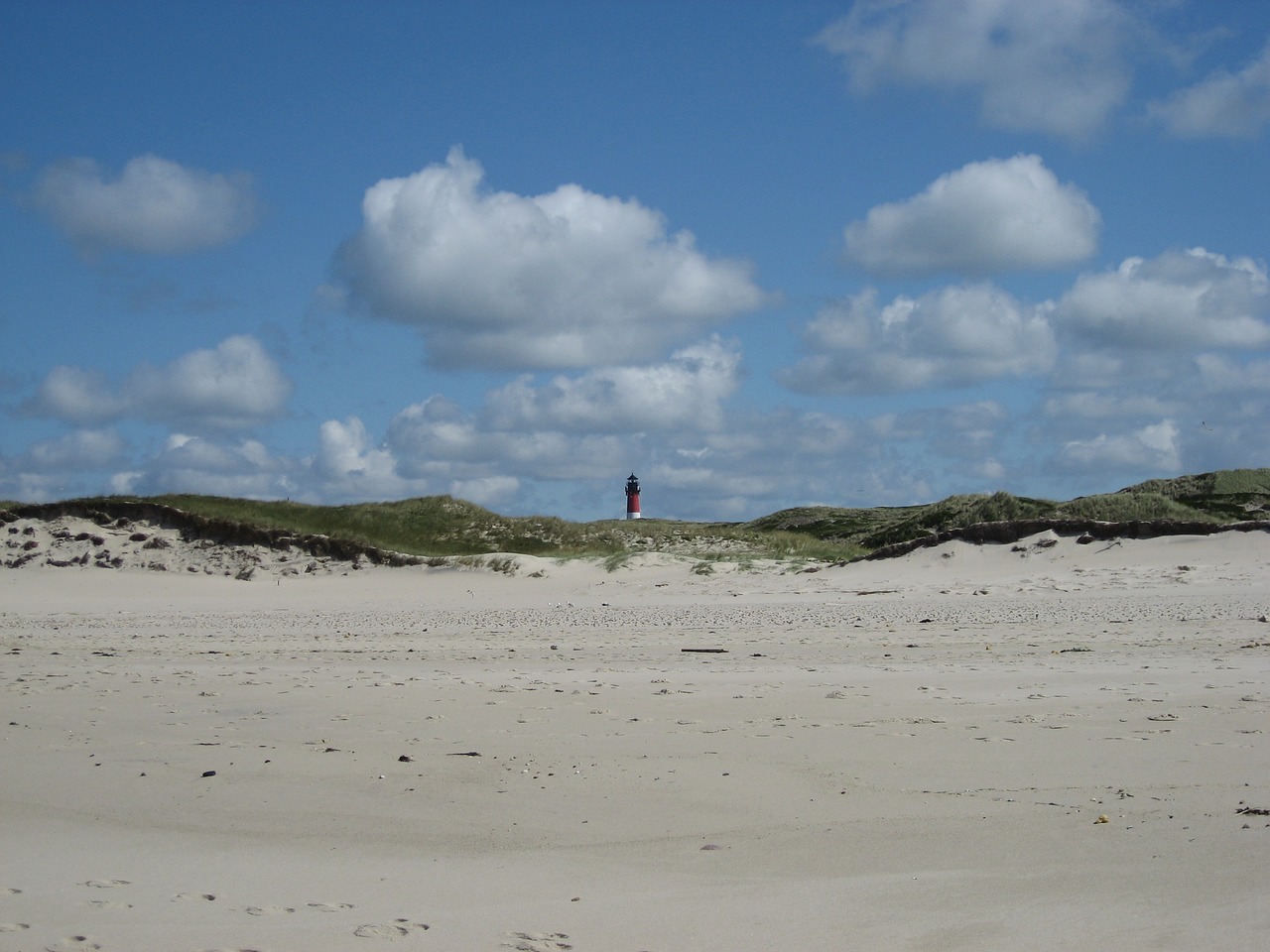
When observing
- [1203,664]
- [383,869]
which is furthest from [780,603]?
[383,869]

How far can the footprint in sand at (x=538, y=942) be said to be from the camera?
3.85 metres

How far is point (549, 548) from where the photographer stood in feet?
93.0

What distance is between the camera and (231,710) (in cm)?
855

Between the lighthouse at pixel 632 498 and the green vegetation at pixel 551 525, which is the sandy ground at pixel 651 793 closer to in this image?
the green vegetation at pixel 551 525

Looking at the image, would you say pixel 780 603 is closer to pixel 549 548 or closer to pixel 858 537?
pixel 549 548

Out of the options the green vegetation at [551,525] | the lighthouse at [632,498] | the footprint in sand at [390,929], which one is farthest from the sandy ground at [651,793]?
the lighthouse at [632,498]

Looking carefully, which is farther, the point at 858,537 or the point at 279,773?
the point at 858,537

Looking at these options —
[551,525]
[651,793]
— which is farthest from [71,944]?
[551,525]

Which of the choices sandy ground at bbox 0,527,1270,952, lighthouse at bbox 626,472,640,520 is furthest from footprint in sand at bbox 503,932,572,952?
lighthouse at bbox 626,472,640,520

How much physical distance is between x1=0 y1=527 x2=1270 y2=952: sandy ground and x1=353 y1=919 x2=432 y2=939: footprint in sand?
1 centimetres

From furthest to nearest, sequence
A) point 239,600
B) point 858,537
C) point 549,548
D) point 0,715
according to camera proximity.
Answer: point 858,537 < point 549,548 < point 239,600 < point 0,715

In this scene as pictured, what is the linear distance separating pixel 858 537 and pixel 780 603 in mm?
21076

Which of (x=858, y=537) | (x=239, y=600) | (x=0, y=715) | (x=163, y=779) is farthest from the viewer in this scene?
(x=858, y=537)

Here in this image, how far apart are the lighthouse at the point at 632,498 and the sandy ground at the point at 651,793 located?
4413cm
